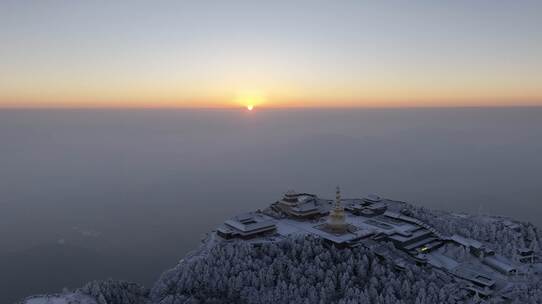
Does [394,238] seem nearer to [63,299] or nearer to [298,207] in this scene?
[298,207]

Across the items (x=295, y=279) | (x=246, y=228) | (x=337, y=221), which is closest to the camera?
(x=295, y=279)

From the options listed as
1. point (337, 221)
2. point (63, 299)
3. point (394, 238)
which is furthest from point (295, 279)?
point (63, 299)

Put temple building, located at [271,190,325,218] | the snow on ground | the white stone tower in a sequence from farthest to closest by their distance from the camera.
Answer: temple building, located at [271,190,325,218]
the white stone tower
the snow on ground

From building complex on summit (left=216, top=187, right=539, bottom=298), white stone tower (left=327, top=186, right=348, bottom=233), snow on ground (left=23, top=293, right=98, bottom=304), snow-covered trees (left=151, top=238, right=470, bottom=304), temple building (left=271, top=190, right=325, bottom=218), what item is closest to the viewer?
snow-covered trees (left=151, top=238, right=470, bottom=304)

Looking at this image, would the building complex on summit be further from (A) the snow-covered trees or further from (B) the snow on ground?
(B) the snow on ground

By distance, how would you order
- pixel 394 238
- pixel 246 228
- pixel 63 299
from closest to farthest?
pixel 63 299, pixel 246 228, pixel 394 238

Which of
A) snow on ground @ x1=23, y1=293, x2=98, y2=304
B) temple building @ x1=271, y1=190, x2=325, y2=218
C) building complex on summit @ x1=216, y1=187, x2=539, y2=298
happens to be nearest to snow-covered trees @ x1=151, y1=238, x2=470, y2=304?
building complex on summit @ x1=216, y1=187, x2=539, y2=298

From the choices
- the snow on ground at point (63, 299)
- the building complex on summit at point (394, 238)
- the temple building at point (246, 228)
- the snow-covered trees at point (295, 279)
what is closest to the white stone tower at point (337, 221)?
Answer: the building complex on summit at point (394, 238)

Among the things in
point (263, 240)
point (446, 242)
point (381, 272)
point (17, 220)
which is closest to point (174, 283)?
point (263, 240)

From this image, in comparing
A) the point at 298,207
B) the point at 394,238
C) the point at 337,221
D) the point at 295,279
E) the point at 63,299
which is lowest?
the point at 63,299
